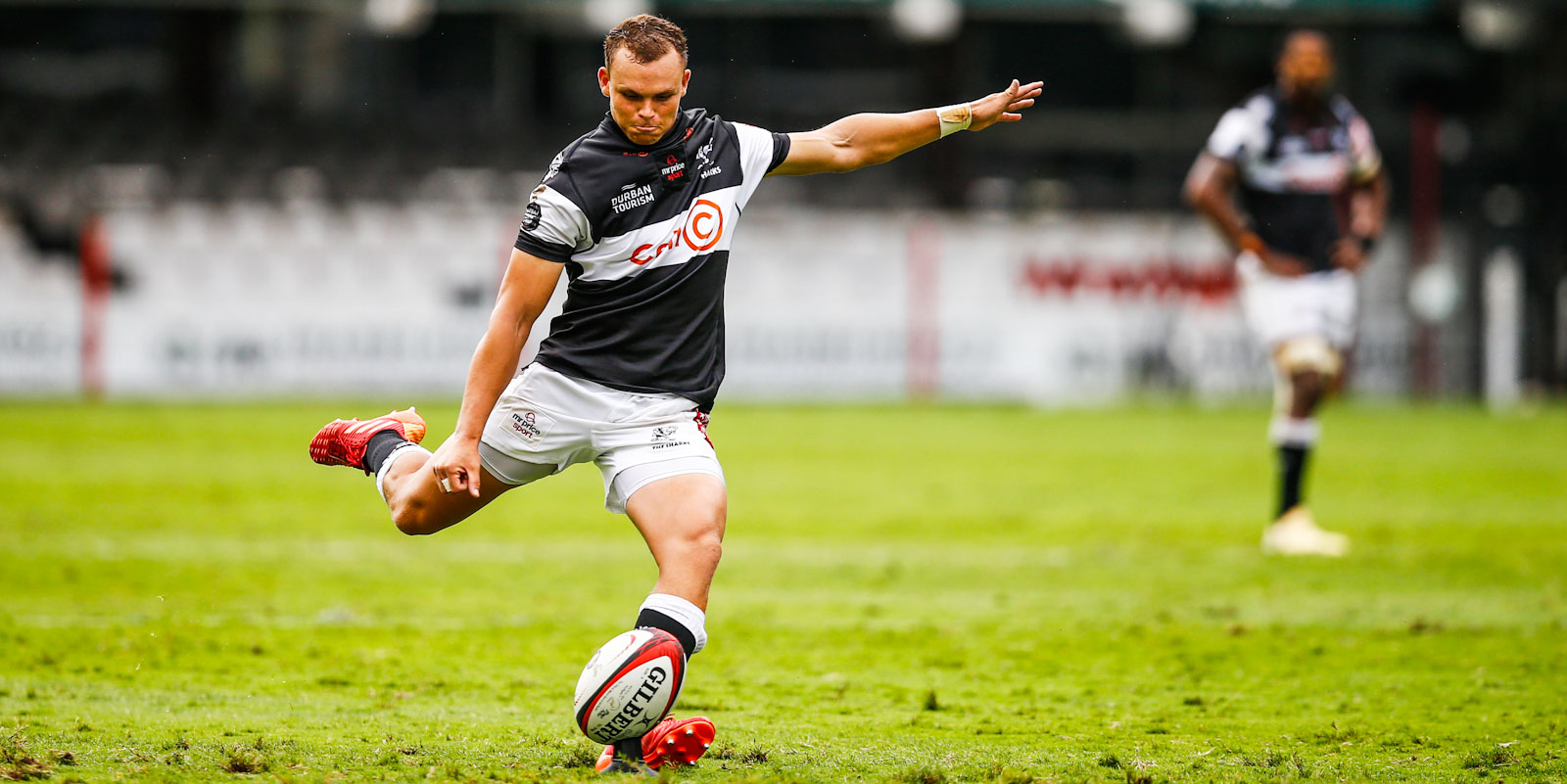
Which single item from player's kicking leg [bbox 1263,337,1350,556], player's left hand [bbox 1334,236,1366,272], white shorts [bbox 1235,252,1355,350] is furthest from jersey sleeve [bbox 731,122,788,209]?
player's left hand [bbox 1334,236,1366,272]

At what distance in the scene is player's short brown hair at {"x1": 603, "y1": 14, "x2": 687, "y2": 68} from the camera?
14.4ft

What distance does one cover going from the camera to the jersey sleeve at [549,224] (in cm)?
433

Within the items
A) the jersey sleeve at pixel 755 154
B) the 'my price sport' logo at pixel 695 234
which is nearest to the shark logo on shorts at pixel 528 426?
the 'my price sport' logo at pixel 695 234

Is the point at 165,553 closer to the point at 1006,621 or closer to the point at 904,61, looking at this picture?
the point at 1006,621

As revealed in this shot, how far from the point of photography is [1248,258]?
9.75 metres

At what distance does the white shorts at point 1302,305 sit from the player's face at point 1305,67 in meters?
0.99

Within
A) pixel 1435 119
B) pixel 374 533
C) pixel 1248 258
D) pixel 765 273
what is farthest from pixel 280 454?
pixel 1435 119

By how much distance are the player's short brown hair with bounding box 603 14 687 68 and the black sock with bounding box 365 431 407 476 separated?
5.06ft

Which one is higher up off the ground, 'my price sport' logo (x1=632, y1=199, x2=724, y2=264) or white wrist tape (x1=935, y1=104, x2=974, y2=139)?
white wrist tape (x1=935, y1=104, x2=974, y2=139)

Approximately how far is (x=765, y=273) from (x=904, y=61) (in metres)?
7.78

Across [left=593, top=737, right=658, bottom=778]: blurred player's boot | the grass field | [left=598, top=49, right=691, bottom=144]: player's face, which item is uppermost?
[left=598, top=49, right=691, bottom=144]: player's face

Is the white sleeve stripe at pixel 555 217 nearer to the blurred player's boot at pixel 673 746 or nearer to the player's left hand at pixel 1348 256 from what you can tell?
the blurred player's boot at pixel 673 746

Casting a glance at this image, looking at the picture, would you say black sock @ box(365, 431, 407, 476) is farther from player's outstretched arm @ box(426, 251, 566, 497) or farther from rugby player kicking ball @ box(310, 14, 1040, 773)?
player's outstretched arm @ box(426, 251, 566, 497)

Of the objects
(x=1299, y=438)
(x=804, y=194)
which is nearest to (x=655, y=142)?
(x=1299, y=438)
